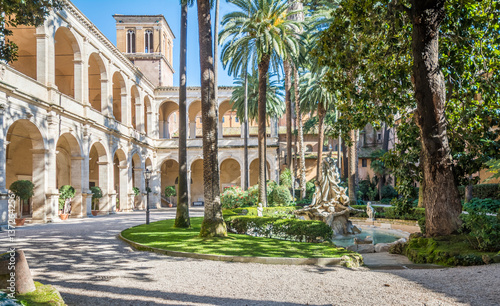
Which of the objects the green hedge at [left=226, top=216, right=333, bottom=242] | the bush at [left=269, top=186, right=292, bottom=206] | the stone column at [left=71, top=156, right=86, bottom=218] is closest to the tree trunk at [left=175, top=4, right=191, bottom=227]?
the green hedge at [left=226, top=216, right=333, bottom=242]

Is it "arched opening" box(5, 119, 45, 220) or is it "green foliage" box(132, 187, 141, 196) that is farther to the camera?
"green foliage" box(132, 187, 141, 196)

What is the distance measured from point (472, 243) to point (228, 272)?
16.3 ft

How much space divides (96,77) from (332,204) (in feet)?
81.8

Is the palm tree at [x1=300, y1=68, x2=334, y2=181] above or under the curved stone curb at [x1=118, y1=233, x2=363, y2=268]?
above

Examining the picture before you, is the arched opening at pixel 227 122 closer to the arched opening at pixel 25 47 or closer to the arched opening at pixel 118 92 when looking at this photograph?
the arched opening at pixel 118 92

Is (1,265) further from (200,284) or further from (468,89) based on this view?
(468,89)

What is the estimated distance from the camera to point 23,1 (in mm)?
7234

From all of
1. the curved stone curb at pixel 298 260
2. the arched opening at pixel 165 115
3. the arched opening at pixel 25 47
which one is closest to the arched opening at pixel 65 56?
the arched opening at pixel 25 47

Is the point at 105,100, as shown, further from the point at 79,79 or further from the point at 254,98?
the point at 254,98

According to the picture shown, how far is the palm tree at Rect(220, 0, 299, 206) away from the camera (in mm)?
17953

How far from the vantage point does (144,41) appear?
42.6 meters

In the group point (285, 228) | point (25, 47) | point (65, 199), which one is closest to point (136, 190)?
point (65, 199)

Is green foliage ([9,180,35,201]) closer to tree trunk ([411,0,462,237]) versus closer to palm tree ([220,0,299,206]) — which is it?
palm tree ([220,0,299,206])

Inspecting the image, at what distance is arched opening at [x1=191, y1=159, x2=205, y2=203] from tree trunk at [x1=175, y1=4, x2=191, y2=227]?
27.9 m
